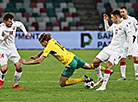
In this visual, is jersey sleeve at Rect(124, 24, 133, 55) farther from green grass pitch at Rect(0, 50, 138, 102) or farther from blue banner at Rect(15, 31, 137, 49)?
blue banner at Rect(15, 31, 137, 49)

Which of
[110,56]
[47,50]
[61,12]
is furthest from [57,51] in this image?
[61,12]

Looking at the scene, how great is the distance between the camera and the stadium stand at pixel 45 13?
2630cm

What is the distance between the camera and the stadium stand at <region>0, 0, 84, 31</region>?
26297 millimetres

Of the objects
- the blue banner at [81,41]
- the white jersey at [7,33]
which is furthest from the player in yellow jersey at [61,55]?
the blue banner at [81,41]

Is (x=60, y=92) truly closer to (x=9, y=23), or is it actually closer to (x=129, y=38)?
(x=9, y=23)

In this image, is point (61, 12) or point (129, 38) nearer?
point (129, 38)

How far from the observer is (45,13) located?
27.4 m

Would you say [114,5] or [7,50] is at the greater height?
[114,5]

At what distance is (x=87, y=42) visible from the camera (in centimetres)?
2216

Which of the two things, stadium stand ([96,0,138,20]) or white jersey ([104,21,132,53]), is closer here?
white jersey ([104,21,132,53])

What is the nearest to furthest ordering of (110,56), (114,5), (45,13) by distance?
(110,56), (45,13), (114,5)

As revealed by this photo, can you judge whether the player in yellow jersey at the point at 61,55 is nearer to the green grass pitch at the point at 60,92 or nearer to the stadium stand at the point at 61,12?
the green grass pitch at the point at 60,92

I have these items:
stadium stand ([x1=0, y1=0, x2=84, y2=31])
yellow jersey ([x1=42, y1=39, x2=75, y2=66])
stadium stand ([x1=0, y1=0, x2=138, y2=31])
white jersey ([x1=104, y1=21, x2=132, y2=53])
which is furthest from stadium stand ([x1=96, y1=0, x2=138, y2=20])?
yellow jersey ([x1=42, y1=39, x2=75, y2=66])

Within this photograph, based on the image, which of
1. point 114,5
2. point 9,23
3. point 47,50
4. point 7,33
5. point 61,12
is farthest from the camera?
point 114,5
